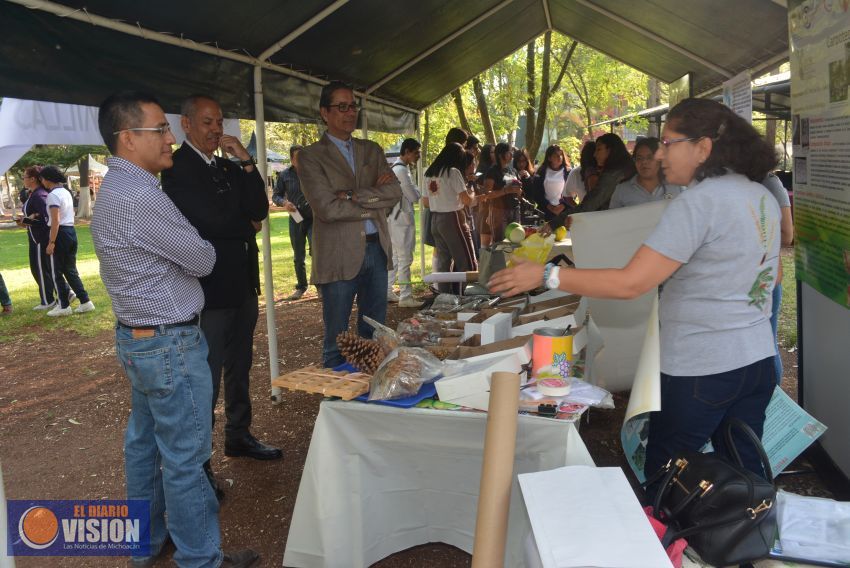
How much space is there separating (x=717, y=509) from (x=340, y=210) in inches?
93.2

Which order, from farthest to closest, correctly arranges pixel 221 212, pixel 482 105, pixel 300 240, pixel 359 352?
pixel 482 105
pixel 300 240
pixel 221 212
pixel 359 352

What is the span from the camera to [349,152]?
360 centimetres

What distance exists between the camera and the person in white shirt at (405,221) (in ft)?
22.7

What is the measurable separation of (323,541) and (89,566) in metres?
1.14

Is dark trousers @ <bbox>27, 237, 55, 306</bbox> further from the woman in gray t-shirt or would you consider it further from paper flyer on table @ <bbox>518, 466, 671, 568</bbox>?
paper flyer on table @ <bbox>518, 466, 671, 568</bbox>

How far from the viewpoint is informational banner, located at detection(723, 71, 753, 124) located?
414 centimetres

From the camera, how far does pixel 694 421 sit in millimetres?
1938

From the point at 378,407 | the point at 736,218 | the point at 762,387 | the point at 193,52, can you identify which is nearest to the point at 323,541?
→ the point at 378,407

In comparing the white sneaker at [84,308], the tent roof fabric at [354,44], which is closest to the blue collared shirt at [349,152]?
the tent roof fabric at [354,44]

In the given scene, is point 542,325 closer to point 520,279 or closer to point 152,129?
point 520,279

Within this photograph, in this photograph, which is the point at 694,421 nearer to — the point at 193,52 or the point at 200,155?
the point at 200,155

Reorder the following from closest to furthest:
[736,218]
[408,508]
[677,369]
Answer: [736,218], [677,369], [408,508]

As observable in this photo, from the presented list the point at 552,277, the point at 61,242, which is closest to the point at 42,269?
the point at 61,242

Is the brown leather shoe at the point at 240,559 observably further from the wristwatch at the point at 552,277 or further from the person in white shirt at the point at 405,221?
the person in white shirt at the point at 405,221
